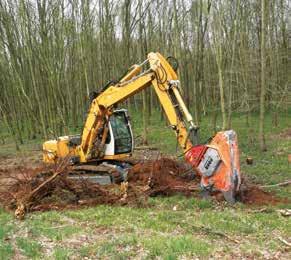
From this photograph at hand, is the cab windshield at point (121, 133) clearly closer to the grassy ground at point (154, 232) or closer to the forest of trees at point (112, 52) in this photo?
the grassy ground at point (154, 232)

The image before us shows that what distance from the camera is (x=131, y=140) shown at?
1299cm

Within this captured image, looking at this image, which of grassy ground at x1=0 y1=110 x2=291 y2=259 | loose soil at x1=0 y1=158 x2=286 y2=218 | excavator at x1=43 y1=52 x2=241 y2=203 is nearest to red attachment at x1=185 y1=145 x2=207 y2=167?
excavator at x1=43 y1=52 x2=241 y2=203

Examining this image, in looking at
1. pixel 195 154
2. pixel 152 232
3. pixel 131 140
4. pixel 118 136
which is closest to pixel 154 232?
pixel 152 232

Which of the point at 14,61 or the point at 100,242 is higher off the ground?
the point at 14,61

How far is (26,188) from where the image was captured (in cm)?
972

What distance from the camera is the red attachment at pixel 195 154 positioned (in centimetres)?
950

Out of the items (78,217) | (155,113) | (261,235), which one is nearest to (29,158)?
(78,217)

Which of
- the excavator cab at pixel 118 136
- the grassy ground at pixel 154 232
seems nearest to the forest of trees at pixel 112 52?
the excavator cab at pixel 118 136

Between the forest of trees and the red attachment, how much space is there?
7632mm

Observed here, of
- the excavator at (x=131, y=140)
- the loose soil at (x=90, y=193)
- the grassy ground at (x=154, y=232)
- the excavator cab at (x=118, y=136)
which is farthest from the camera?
the excavator cab at (x=118, y=136)

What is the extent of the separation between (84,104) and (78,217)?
24.5 metres

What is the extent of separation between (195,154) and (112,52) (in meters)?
22.0

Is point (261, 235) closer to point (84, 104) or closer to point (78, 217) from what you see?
point (78, 217)

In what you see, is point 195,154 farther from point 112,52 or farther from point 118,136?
point 112,52
